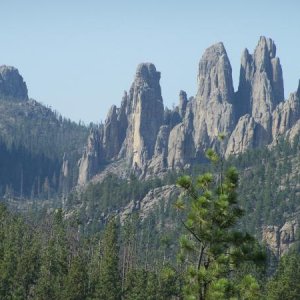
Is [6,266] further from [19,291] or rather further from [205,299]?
[205,299]

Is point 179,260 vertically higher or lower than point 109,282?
lower

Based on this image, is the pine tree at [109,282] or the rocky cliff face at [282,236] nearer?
the pine tree at [109,282]

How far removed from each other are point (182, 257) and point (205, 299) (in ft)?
6.86

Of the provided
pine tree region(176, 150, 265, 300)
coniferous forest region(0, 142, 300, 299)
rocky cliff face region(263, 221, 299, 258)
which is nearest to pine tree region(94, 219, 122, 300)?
coniferous forest region(0, 142, 300, 299)

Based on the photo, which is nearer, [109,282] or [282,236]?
[109,282]

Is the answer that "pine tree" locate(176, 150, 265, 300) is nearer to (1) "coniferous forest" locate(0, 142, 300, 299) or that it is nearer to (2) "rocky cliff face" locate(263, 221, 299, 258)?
(1) "coniferous forest" locate(0, 142, 300, 299)

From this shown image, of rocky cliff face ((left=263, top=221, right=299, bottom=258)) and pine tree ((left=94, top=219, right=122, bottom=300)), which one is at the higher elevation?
rocky cliff face ((left=263, top=221, right=299, bottom=258))

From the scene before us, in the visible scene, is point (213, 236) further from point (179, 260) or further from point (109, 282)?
point (109, 282)

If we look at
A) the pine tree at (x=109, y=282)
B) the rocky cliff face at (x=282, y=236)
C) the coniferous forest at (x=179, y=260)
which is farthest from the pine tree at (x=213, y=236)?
the rocky cliff face at (x=282, y=236)

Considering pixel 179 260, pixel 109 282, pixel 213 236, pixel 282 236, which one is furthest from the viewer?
pixel 282 236

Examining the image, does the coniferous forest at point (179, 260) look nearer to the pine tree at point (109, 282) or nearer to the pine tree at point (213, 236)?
the pine tree at point (213, 236)

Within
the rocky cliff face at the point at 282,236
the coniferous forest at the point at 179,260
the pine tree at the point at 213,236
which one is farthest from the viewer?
the rocky cliff face at the point at 282,236

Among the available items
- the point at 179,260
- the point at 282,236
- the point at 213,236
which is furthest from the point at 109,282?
the point at 282,236

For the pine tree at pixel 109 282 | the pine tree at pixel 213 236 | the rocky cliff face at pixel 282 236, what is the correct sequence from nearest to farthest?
the pine tree at pixel 213 236
the pine tree at pixel 109 282
the rocky cliff face at pixel 282 236
